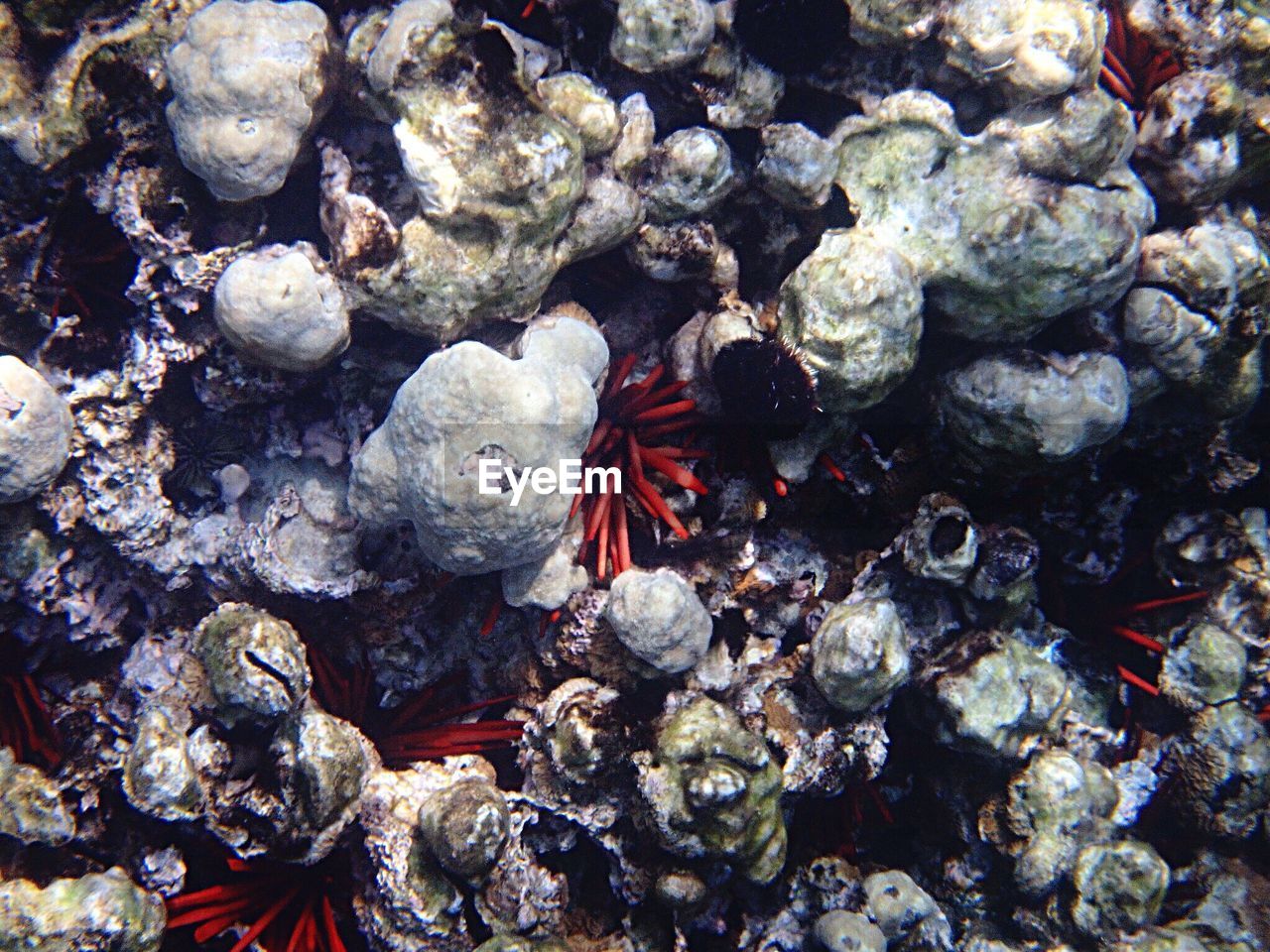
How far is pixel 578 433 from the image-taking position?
2898 mm

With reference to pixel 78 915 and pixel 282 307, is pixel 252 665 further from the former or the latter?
pixel 282 307

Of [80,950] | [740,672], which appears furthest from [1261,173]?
[80,950]

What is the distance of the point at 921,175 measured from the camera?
3178 millimetres

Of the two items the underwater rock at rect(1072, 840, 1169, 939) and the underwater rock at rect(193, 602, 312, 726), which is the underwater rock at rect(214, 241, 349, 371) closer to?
the underwater rock at rect(193, 602, 312, 726)

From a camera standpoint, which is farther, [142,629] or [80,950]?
[142,629]

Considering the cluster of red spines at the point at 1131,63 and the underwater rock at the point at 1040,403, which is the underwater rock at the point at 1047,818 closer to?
the underwater rock at the point at 1040,403

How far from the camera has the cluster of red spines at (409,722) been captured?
11.3ft

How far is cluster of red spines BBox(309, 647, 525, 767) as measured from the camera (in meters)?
3.46

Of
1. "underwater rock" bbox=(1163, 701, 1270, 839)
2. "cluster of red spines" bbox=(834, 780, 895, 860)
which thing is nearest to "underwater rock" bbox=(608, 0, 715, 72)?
"cluster of red spines" bbox=(834, 780, 895, 860)

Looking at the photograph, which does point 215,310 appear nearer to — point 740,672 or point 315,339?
point 315,339

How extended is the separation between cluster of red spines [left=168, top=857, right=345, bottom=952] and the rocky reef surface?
0.02m

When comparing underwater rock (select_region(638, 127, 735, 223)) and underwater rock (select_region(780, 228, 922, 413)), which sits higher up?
underwater rock (select_region(638, 127, 735, 223))

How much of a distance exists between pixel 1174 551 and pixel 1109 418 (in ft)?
5.13

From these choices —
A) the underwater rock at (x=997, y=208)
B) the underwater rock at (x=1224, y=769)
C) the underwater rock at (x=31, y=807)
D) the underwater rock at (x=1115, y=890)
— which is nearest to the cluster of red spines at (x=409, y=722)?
the underwater rock at (x=31, y=807)
